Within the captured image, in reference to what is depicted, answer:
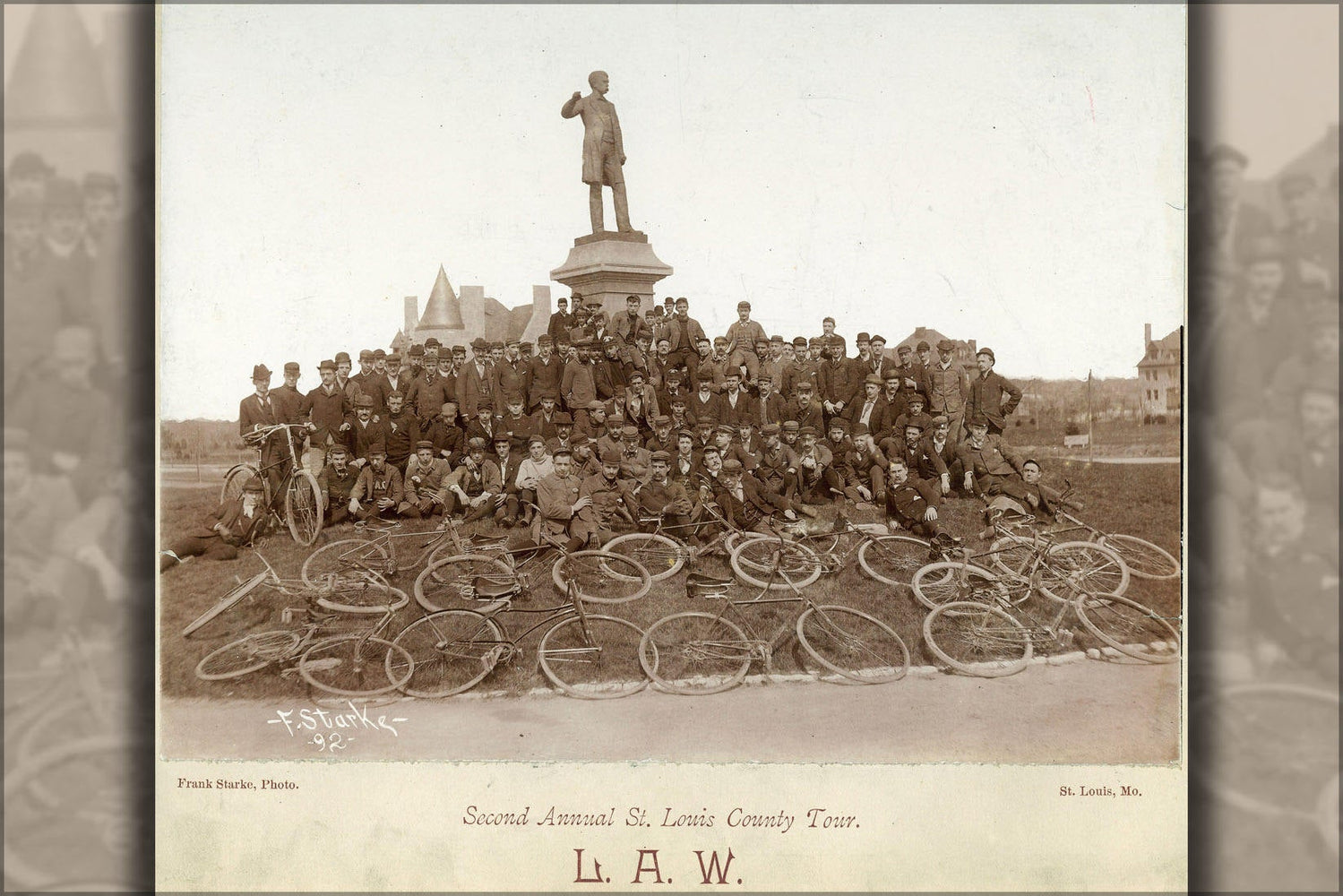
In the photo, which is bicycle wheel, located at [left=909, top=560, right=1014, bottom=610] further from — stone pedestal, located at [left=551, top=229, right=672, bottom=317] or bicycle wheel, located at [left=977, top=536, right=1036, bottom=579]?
stone pedestal, located at [left=551, top=229, right=672, bottom=317]

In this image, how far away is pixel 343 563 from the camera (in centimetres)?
667

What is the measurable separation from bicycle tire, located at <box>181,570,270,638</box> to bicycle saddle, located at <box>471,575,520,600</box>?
1.46 meters

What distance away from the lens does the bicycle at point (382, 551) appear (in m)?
6.65

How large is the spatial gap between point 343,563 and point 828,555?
133 inches

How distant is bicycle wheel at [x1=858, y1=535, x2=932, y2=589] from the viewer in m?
6.64

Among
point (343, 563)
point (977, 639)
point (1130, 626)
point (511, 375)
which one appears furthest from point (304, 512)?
point (1130, 626)

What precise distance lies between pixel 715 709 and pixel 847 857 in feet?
4.00
